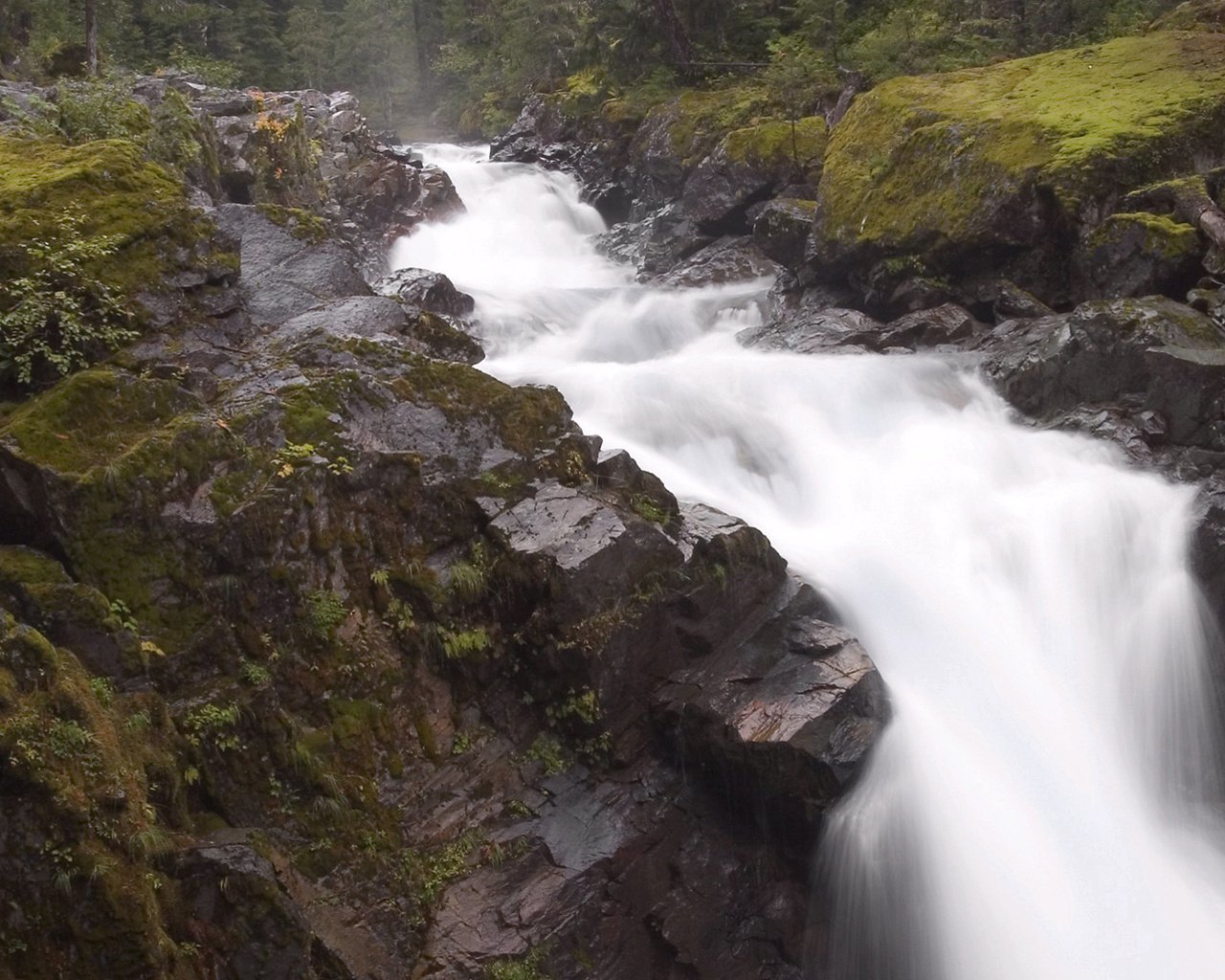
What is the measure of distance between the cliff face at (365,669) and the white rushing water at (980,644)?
2.26ft

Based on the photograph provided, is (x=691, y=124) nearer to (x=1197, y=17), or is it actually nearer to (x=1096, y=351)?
(x=1197, y=17)

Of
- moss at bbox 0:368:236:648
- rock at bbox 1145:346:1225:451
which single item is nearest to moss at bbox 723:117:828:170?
rock at bbox 1145:346:1225:451

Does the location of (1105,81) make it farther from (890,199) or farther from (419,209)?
(419,209)

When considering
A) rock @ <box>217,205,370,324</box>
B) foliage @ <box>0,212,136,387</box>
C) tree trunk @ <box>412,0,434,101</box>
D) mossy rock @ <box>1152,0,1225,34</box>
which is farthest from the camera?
tree trunk @ <box>412,0,434,101</box>

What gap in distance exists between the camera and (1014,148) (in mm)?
12078

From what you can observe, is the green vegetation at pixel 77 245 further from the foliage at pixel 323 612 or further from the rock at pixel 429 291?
the rock at pixel 429 291

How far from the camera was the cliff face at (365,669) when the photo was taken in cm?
453

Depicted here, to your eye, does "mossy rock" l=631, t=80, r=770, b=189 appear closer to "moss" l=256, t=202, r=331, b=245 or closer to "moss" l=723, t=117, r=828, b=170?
"moss" l=723, t=117, r=828, b=170

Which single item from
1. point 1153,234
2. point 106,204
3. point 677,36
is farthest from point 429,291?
point 677,36

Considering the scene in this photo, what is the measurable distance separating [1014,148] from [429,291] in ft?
26.6

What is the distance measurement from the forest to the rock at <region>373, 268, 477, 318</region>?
29.3 feet

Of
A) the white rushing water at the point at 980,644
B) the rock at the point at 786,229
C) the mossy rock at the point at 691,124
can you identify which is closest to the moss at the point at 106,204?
the white rushing water at the point at 980,644

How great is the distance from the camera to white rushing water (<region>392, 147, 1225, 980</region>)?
6.21m

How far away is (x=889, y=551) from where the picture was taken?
8320mm
